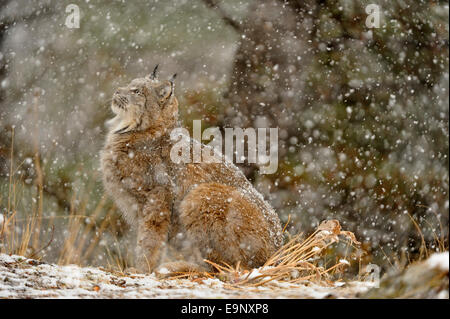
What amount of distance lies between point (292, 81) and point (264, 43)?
0.56m

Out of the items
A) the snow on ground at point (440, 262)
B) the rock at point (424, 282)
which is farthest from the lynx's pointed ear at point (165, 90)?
the snow on ground at point (440, 262)

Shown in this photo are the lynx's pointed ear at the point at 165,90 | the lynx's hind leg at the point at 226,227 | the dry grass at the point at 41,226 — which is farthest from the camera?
the lynx's pointed ear at the point at 165,90

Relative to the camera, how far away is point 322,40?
554 cm

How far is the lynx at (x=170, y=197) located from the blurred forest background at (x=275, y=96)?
1103mm

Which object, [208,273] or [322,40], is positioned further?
[322,40]

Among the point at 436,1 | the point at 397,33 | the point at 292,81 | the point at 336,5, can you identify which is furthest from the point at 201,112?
the point at 436,1

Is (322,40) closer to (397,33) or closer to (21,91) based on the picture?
(397,33)

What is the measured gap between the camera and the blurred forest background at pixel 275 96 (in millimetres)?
5336

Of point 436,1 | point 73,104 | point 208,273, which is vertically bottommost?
point 208,273

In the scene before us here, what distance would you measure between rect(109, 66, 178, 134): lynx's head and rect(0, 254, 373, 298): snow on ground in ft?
4.63

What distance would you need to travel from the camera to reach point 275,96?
17.7 feet

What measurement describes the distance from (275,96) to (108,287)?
325cm

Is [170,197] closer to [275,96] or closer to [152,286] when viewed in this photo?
[152,286]

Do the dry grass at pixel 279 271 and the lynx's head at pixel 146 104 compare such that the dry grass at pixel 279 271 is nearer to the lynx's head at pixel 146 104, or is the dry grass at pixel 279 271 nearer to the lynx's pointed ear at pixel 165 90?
the lynx's head at pixel 146 104
